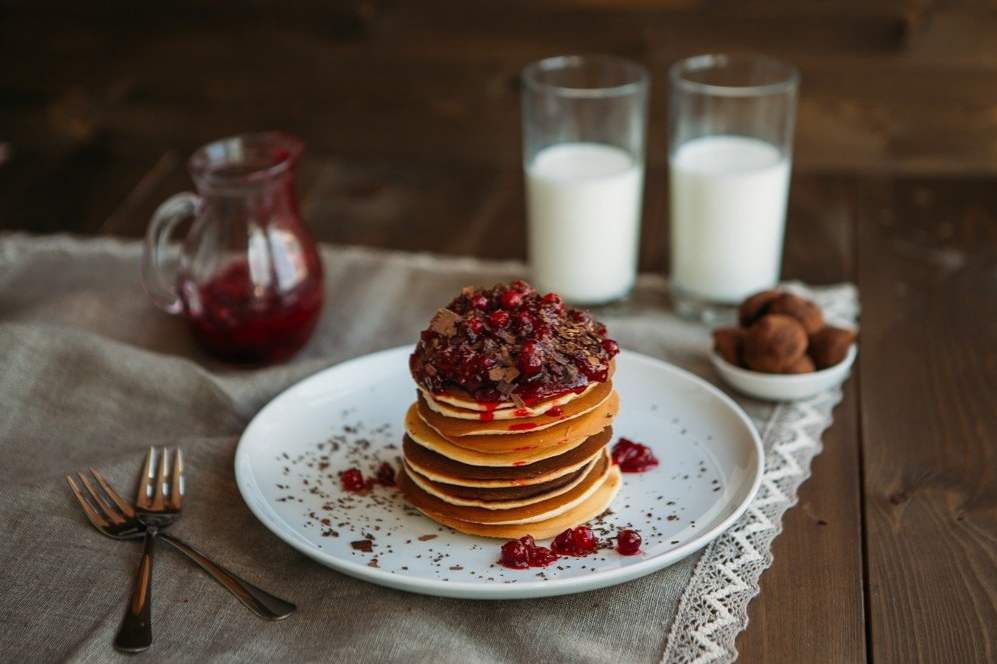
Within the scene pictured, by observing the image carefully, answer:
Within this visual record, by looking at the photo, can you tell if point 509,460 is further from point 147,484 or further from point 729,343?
point 729,343

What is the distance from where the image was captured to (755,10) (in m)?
3.29

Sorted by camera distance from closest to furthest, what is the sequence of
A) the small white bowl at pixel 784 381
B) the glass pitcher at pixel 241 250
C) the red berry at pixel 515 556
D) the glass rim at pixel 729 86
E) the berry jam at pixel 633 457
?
the red berry at pixel 515 556 → the berry jam at pixel 633 457 → the small white bowl at pixel 784 381 → the glass pitcher at pixel 241 250 → the glass rim at pixel 729 86

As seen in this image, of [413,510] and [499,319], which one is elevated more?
[499,319]

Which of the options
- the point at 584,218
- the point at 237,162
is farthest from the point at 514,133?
the point at 237,162

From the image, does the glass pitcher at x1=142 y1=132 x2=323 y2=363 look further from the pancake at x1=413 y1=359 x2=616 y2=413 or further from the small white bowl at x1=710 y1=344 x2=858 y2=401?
the small white bowl at x1=710 y1=344 x2=858 y2=401

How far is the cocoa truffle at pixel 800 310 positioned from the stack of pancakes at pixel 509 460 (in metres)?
0.59

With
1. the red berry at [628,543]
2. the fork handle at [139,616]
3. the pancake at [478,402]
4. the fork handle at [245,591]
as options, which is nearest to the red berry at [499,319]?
the pancake at [478,402]

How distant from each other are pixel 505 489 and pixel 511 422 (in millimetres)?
105

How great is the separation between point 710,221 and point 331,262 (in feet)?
2.92

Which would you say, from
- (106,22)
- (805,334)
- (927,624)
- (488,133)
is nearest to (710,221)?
(805,334)

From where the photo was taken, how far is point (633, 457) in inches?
72.6

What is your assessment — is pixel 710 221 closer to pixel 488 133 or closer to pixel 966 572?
pixel 966 572

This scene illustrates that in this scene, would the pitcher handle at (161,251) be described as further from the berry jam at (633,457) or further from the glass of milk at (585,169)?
the berry jam at (633,457)

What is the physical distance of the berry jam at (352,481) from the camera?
1.79m
